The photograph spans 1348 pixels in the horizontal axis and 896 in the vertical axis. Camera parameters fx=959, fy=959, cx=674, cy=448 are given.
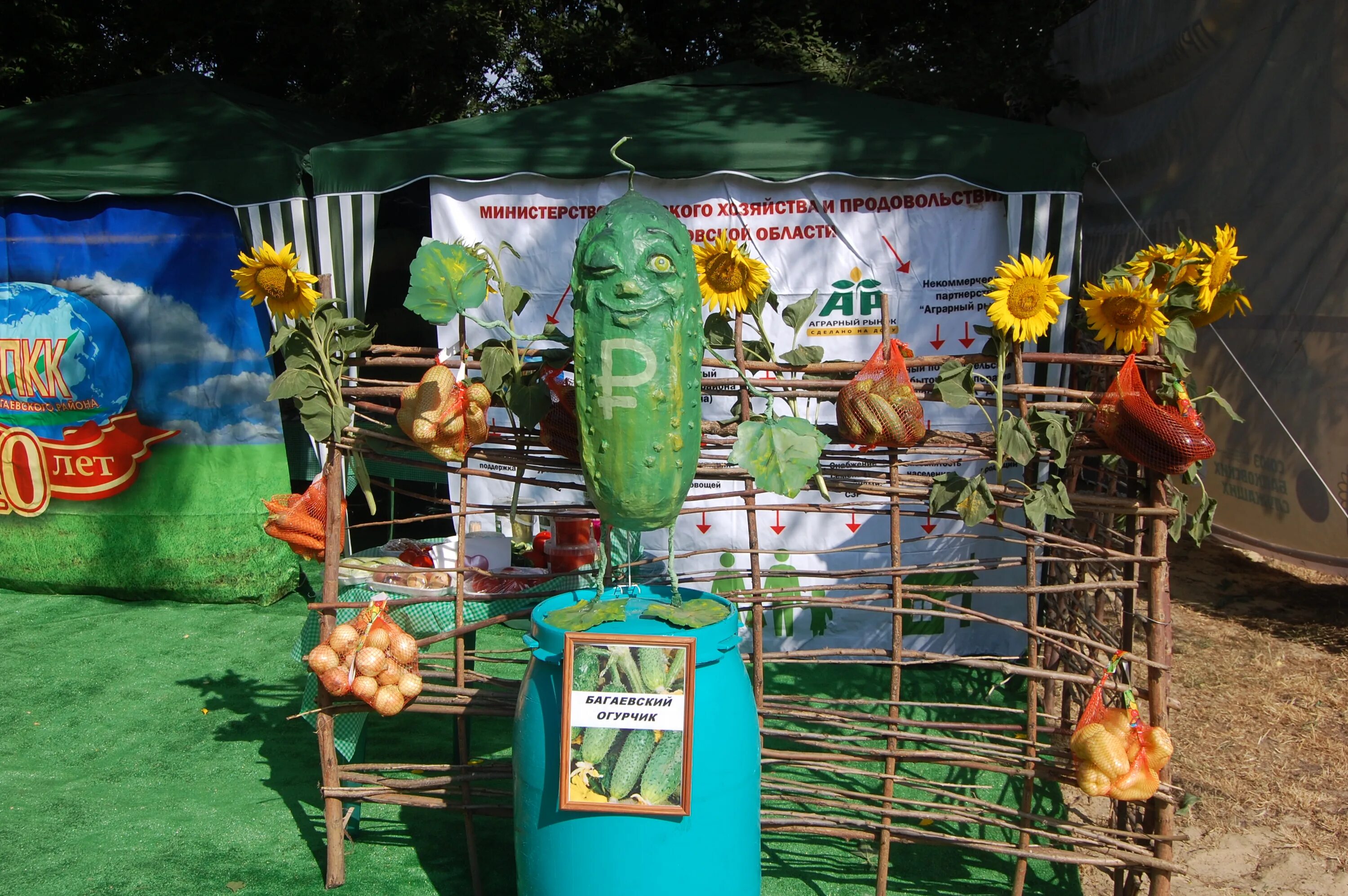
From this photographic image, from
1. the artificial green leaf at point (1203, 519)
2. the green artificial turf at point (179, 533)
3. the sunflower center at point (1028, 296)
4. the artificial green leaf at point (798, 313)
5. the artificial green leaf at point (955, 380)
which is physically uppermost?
the sunflower center at point (1028, 296)

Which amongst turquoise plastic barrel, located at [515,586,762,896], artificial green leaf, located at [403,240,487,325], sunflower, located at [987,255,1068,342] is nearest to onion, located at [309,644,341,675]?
turquoise plastic barrel, located at [515,586,762,896]

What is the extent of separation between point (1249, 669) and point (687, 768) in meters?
3.59

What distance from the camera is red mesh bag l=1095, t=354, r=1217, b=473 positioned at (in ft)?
7.39

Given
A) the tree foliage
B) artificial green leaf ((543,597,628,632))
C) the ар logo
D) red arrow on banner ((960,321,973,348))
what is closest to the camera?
artificial green leaf ((543,597,628,632))

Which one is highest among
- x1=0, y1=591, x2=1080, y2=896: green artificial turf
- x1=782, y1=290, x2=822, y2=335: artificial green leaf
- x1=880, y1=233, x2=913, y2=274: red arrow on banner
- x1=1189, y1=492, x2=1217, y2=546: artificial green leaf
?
x1=880, y1=233, x2=913, y2=274: red arrow on banner

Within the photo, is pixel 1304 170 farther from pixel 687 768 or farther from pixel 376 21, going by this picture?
pixel 376 21

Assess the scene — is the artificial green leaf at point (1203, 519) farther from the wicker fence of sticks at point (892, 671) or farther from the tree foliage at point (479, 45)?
the tree foliage at point (479, 45)

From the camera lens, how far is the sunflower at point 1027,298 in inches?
90.7

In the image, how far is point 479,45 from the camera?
812 centimetres

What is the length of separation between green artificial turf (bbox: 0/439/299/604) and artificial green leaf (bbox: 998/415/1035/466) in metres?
4.10

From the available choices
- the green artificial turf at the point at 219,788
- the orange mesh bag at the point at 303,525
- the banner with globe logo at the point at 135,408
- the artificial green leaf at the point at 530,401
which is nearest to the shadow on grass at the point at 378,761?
the green artificial turf at the point at 219,788

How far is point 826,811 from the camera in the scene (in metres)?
3.16

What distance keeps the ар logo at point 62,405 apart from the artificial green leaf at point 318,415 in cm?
310

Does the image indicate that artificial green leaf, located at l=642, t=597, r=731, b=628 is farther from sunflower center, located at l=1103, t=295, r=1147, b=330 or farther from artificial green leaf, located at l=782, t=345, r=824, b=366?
sunflower center, located at l=1103, t=295, r=1147, b=330
